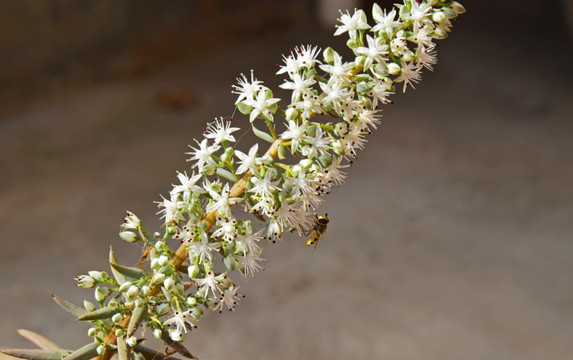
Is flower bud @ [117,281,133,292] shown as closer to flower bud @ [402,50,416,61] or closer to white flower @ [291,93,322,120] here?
white flower @ [291,93,322,120]

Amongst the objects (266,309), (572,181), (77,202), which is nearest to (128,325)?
(266,309)

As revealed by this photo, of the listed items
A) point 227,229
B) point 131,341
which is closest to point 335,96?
point 227,229

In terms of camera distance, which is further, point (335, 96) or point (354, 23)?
point (354, 23)

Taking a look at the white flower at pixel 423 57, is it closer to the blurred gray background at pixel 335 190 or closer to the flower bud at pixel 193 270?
the flower bud at pixel 193 270

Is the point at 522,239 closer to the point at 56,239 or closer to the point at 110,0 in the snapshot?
the point at 56,239

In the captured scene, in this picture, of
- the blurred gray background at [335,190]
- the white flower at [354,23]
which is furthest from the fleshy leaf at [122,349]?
the blurred gray background at [335,190]

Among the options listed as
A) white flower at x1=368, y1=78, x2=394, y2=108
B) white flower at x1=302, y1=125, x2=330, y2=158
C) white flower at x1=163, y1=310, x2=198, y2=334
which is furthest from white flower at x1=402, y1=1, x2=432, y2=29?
white flower at x1=163, y1=310, x2=198, y2=334

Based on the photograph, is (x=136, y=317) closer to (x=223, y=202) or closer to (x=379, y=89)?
(x=223, y=202)
